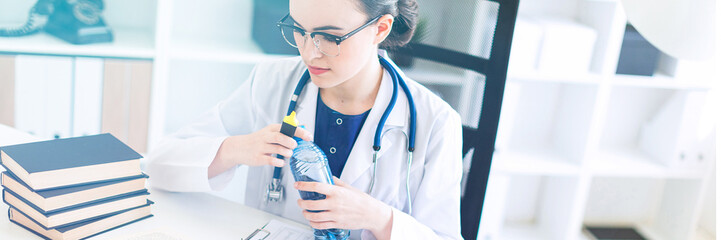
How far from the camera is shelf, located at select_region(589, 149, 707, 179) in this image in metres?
2.33

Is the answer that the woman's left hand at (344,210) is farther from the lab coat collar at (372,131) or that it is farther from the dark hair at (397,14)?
the dark hair at (397,14)

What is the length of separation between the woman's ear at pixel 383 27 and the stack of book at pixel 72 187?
Result: 18.3 inches

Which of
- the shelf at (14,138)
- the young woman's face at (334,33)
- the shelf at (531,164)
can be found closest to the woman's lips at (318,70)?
the young woman's face at (334,33)

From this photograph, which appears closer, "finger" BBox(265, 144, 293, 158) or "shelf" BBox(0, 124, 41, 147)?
"finger" BBox(265, 144, 293, 158)

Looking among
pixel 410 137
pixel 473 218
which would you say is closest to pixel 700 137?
pixel 473 218

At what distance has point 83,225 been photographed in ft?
3.22

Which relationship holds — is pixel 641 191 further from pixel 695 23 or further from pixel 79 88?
pixel 79 88

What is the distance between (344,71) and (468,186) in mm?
373

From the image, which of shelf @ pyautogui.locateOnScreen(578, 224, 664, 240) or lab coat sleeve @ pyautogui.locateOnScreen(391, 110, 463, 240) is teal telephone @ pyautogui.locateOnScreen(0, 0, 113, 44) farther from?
shelf @ pyautogui.locateOnScreen(578, 224, 664, 240)

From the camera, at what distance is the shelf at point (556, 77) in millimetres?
2123

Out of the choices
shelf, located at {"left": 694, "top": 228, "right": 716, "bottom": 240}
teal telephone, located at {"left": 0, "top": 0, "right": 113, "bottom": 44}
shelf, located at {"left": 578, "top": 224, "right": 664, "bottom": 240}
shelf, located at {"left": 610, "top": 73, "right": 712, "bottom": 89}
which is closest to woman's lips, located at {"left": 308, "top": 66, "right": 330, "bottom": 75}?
teal telephone, located at {"left": 0, "top": 0, "right": 113, "bottom": 44}

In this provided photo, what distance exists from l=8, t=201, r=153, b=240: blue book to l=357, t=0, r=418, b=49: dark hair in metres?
0.52

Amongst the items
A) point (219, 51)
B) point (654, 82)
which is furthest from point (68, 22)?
point (654, 82)

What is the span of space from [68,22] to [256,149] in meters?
1.17
